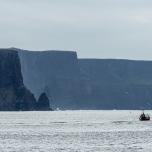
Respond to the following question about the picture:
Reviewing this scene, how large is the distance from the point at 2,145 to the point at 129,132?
40827 mm

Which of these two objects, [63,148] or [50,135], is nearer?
[63,148]

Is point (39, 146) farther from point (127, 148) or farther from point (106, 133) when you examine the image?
point (106, 133)

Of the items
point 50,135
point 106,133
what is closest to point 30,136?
point 50,135

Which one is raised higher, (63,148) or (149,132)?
(63,148)

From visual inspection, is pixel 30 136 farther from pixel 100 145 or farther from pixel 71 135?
pixel 100 145

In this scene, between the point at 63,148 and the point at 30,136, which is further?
the point at 30,136

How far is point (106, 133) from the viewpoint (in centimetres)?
16088

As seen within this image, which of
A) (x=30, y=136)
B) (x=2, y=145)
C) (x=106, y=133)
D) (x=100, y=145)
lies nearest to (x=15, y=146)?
(x=2, y=145)

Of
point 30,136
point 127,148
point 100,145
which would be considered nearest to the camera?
point 127,148

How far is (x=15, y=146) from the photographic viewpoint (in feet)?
411

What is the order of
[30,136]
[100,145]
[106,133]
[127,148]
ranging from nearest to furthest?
[127,148] < [100,145] < [30,136] < [106,133]

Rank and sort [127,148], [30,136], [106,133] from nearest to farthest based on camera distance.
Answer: [127,148] → [30,136] → [106,133]

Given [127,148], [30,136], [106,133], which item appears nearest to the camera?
[127,148]

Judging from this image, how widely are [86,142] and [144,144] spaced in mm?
10644
